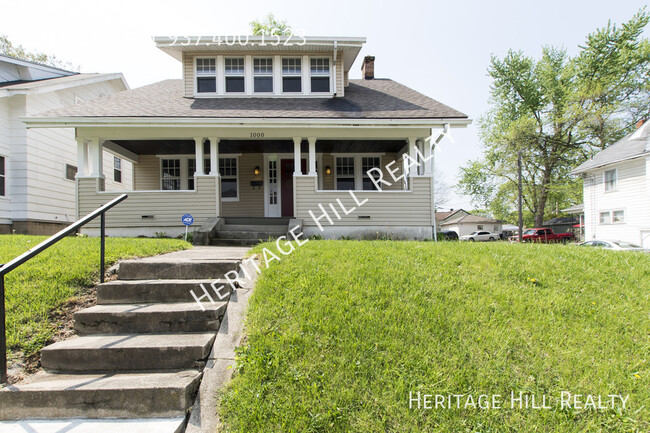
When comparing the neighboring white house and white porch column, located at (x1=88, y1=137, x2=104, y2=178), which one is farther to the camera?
the neighboring white house

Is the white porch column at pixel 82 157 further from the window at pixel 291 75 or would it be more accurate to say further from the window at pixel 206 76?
the window at pixel 291 75

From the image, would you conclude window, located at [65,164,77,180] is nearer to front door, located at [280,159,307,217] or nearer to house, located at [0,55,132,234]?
house, located at [0,55,132,234]

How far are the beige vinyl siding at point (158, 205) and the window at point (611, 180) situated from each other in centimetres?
2176

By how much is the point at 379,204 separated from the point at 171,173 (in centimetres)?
818

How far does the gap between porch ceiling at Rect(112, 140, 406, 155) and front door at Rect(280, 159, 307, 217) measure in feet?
1.76

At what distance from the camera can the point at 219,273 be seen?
3.99 m

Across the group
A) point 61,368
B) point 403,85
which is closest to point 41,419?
point 61,368

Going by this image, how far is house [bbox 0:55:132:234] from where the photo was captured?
10712 millimetres

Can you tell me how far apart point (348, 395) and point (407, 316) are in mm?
1003

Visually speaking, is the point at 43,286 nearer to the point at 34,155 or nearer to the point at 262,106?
the point at 262,106

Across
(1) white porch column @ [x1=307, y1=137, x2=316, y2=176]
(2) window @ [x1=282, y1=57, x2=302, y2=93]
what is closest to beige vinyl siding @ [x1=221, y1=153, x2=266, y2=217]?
(2) window @ [x1=282, y1=57, x2=302, y2=93]

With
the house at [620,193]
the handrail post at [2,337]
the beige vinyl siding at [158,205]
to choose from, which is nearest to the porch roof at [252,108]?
the beige vinyl siding at [158,205]

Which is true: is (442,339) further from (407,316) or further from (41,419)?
(41,419)

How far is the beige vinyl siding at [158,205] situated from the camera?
9.28m
